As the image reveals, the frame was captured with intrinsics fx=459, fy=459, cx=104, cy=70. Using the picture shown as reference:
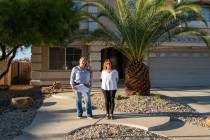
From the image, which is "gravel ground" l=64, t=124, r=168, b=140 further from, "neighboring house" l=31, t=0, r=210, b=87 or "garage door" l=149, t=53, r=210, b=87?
"garage door" l=149, t=53, r=210, b=87

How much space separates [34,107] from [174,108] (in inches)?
192

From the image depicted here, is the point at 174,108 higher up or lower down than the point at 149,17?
lower down

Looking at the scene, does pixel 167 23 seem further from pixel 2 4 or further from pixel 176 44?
pixel 176 44

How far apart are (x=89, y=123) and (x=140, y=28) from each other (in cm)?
554

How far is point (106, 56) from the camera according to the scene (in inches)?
1132

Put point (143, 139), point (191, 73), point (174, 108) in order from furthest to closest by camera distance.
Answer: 1. point (191, 73)
2. point (174, 108)
3. point (143, 139)

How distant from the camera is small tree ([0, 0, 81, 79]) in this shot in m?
18.5

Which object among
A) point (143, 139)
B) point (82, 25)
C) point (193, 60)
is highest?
point (82, 25)

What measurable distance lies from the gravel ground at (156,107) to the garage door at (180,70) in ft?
30.5

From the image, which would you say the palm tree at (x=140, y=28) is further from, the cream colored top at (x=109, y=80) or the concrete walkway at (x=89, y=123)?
the cream colored top at (x=109, y=80)

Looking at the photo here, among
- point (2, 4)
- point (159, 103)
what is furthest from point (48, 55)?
point (159, 103)

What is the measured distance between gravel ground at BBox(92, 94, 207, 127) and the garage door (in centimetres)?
929

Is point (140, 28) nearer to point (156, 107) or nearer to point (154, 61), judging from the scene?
point (156, 107)

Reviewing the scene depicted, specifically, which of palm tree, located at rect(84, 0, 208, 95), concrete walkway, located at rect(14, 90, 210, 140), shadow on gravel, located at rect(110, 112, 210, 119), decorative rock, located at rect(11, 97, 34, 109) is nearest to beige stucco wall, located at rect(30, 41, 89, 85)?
palm tree, located at rect(84, 0, 208, 95)
